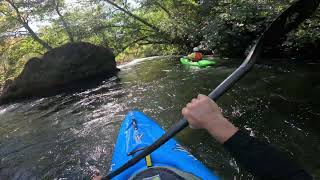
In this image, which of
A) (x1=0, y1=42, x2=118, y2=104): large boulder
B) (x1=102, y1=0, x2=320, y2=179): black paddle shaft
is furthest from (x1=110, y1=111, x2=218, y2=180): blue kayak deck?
(x1=0, y1=42, x2=118, y2=104): large boulder

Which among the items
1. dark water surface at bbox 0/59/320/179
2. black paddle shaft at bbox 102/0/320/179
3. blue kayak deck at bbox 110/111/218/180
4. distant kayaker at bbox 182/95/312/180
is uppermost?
black paddle shaft at bbox 102/0/320/179

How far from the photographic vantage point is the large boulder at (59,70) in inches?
507

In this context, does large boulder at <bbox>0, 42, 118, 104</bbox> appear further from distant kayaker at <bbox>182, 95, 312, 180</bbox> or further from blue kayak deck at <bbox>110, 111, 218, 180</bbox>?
distant kayaker at <bbox>182, 95, 312, 180</bbox>

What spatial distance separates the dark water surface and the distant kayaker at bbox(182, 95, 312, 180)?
9.73ft

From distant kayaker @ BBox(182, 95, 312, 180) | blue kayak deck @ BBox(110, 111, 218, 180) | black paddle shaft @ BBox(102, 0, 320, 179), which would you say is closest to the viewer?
distant kayaker @ BBox(182, 95, 312, 180)

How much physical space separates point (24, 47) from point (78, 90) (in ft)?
22.9

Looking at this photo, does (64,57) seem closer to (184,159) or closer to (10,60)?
(10,60)

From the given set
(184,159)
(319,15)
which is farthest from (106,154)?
(319,15)

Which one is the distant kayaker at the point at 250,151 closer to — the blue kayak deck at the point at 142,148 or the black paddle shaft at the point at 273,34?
the black paddle shaft at the point at 273,34

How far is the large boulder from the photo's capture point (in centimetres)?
1288

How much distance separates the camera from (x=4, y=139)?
24.0 feet

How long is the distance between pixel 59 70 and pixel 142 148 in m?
11.2

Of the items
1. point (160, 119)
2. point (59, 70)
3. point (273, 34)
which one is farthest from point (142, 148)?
point (59, 70)

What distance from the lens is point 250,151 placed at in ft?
3.72
